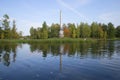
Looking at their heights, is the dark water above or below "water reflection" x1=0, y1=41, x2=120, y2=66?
below

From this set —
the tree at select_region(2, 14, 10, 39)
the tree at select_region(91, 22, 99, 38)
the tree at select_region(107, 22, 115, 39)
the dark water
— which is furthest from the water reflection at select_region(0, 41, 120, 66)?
the tree at select_region(107, 22, 115, 39)

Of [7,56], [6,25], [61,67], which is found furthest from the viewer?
[6,25]

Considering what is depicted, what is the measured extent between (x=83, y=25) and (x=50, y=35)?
927 inches

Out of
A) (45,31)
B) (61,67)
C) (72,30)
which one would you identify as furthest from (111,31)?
(61,67)

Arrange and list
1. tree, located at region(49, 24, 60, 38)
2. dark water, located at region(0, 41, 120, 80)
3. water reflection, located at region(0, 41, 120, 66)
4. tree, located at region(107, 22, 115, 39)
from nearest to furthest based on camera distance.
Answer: dark water, located at region(0, 41, 120, 80) → water reflection, located at region(0, 41, 120, 66) → tree, located at region(49, 24, 60, 38) → tree, located at region(107, 22, 115, 39)

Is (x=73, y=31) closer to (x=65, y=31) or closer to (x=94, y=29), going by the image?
(x=65, y=31)

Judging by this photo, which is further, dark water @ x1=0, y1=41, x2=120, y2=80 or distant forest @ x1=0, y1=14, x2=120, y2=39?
distant forest @ x1=0, y1=14, x2=120, y2=39

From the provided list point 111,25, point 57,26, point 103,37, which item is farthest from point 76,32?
point 111,25

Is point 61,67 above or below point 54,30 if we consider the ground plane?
below

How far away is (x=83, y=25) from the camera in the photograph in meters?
113

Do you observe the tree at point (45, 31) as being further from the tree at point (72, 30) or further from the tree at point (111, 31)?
the tree at point (111, 31)

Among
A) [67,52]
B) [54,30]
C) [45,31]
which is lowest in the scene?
[67,52]

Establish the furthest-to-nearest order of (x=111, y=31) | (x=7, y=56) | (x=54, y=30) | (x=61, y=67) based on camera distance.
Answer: (x=111, y=31) < (x=54, y=30) < (x=7, y=56) < (x=61, y=67)

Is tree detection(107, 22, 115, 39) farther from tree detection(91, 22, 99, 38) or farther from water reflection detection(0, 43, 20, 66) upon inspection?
water reflection detection(0, 43, 20, 66)
